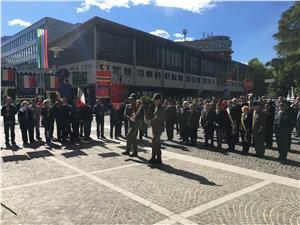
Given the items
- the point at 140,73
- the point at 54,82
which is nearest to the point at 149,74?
the point at 140,73

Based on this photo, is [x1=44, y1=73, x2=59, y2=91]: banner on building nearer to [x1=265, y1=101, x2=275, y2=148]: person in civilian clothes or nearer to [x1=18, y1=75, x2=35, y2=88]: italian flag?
[x1=18, y1=75, x2=35, y2=88]: italian flag

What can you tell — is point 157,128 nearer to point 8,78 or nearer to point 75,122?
point 75,122

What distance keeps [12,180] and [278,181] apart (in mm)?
6511

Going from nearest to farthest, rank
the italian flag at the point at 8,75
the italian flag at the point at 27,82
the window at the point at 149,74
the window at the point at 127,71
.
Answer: the italian flag at the point at 27,82 → the italian flag at the point at 8,75 → the window at the point at 127,71 → the window at the point at 149,74

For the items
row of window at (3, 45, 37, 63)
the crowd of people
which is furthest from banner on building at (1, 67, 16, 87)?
row of window at (3, 45, 37, 63)

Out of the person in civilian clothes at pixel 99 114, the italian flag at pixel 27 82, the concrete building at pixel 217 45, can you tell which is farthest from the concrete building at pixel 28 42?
the person in civilian clothes at pixel 99 114

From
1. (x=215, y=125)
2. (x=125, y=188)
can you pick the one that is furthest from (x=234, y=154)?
(x=125, y=188)

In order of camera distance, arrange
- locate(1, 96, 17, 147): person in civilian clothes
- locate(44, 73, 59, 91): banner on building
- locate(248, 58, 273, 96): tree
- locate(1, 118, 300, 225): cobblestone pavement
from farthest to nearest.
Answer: locate(248, 58, 273, 96): tree, locate(44, 73, 59, 91): banner on building, locate(1, 96, 17, 147): person in civilian clothes, locate(1, 118, 300, 225): cobblestone pavement

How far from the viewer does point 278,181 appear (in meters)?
8.10

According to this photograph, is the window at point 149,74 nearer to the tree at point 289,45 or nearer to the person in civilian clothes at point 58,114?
the tree at point 289,45

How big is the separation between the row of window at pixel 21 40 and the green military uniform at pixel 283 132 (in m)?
70.5

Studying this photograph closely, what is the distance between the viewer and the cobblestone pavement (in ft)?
19.2

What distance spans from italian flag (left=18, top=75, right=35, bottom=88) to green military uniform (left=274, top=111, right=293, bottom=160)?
30.5m

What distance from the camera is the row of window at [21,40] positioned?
74375 millimetres
